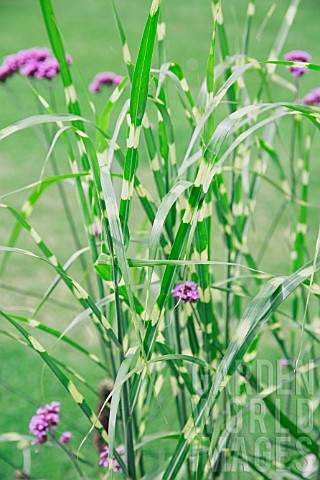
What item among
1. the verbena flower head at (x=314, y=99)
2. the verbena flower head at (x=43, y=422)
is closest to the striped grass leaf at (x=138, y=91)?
the verbena flower head at (x=43, y=422)

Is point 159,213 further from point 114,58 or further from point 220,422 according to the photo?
point 114,58

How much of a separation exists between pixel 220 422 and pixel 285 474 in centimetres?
12

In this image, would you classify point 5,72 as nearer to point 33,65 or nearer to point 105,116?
point 33,65

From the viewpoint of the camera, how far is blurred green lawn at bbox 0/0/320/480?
1.62m

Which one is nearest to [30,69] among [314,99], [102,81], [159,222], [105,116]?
[102,81]

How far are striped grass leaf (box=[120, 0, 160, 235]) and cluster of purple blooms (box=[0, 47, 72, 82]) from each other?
491mm

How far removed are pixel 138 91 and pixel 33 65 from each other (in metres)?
0.57

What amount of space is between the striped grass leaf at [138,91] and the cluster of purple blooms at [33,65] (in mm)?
491

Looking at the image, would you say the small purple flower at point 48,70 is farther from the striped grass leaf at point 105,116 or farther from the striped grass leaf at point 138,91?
the striped grass leaf at point 138,91

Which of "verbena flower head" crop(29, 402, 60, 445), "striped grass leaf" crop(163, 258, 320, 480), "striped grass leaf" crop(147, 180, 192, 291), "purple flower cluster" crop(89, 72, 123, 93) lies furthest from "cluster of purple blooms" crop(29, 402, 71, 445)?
"purple flower cluster" crop(89, 72, 123, 93)

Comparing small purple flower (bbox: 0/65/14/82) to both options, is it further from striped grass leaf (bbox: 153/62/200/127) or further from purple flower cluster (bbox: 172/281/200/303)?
purple flower cluster (bbox: 172/281/200/303)

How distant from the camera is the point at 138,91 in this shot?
705 mm

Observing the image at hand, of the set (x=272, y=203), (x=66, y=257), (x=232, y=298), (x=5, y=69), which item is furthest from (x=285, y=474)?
(x=272, y=203)

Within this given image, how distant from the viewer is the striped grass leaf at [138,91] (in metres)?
0.69
